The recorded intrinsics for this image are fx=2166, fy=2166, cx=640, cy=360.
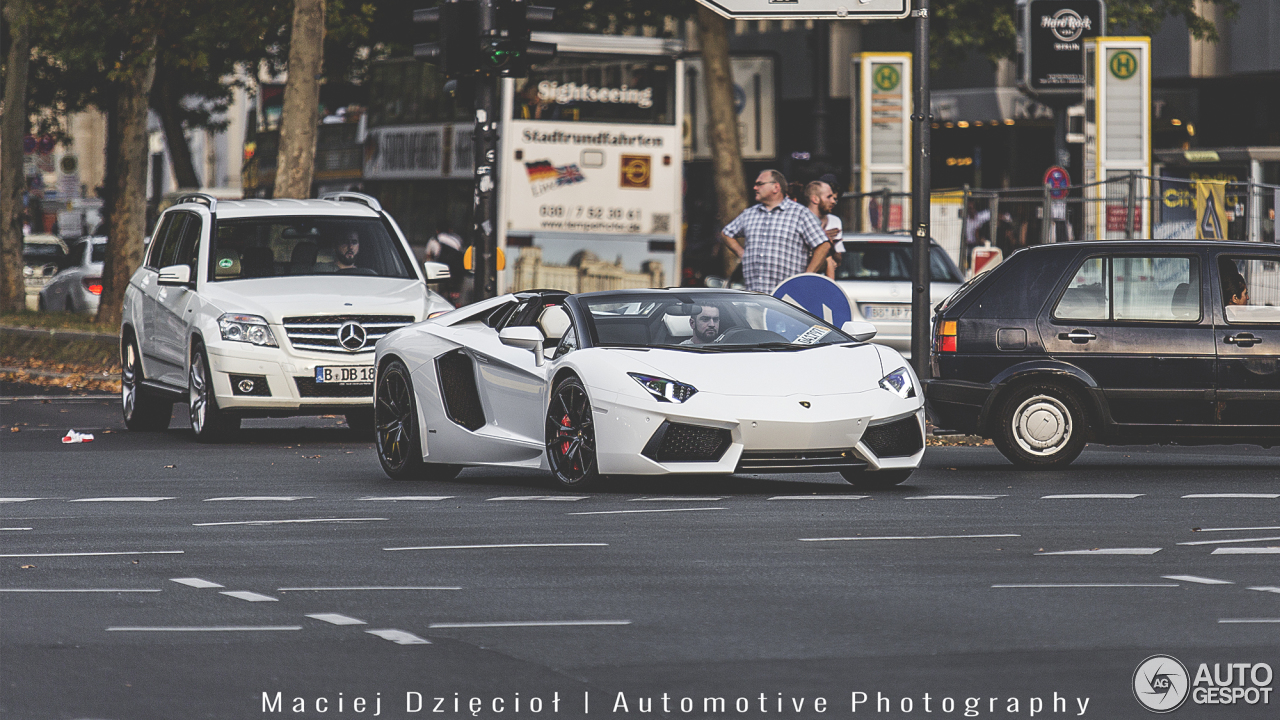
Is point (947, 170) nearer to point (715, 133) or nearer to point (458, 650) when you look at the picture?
point (715, 133)

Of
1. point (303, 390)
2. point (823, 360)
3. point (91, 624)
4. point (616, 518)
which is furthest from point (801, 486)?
point (91, 624)

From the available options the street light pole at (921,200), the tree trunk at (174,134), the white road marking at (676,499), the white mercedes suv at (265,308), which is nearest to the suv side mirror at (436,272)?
the white mercedes suv at (265,308)

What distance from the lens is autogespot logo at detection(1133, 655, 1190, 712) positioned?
5704 millimetres

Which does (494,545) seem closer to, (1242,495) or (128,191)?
(1242,495)

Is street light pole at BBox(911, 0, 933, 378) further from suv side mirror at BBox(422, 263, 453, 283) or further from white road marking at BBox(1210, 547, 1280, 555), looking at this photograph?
white road marking at BBox(1210, 547, 1280, 555)

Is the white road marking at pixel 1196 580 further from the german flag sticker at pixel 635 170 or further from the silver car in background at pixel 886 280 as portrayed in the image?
the german flag sticker at pixel 635 170

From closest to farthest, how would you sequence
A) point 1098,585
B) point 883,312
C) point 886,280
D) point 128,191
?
1. point 1098,585
2. point 883,312
3. point 886,280
4. point 128,191

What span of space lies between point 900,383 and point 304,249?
20.9ft

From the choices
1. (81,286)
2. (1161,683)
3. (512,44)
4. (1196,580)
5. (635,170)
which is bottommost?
(81,286)

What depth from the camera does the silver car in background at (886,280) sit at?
69.4ft

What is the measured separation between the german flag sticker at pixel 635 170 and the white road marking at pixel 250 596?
17656mm

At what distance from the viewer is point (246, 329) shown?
49.9 ft

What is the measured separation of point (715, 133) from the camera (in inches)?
1288

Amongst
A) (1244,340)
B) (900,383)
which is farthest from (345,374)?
(1244,340)
